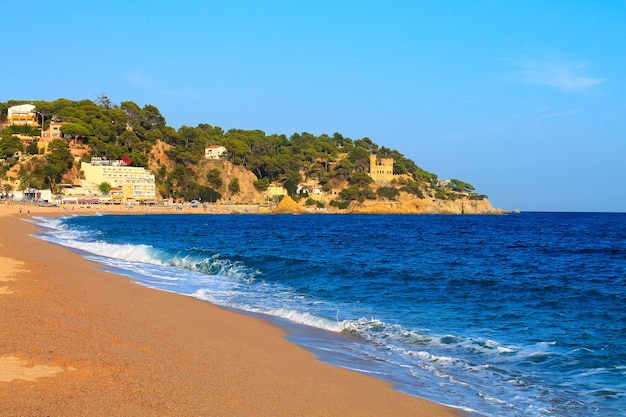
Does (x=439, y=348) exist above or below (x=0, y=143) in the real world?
below

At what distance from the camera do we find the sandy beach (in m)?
4.98

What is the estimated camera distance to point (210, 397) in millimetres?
5422

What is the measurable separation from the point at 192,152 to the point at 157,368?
129 m

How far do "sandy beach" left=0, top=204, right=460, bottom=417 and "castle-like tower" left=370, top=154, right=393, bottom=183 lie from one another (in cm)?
15237

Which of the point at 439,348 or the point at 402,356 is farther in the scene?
the point at 439,348

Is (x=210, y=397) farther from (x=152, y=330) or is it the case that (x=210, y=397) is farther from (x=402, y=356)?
(x=402, y=356)

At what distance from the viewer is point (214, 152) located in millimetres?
145000

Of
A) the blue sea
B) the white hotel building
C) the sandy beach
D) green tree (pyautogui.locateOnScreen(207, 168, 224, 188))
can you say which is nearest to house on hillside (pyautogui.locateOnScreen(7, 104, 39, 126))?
the white hotel building

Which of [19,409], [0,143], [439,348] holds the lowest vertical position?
[439,348]

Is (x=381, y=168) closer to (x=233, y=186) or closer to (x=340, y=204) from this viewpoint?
(x=340, y=204)

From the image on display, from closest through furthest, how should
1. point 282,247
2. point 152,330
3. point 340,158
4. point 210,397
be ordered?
point 210,397 < point 152,330 < point 282,247 < point 340,158

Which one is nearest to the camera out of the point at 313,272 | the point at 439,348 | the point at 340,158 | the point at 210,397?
the point at 210,397

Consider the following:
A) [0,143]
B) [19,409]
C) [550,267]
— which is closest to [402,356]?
[19,409]

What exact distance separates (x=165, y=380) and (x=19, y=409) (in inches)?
63.2
